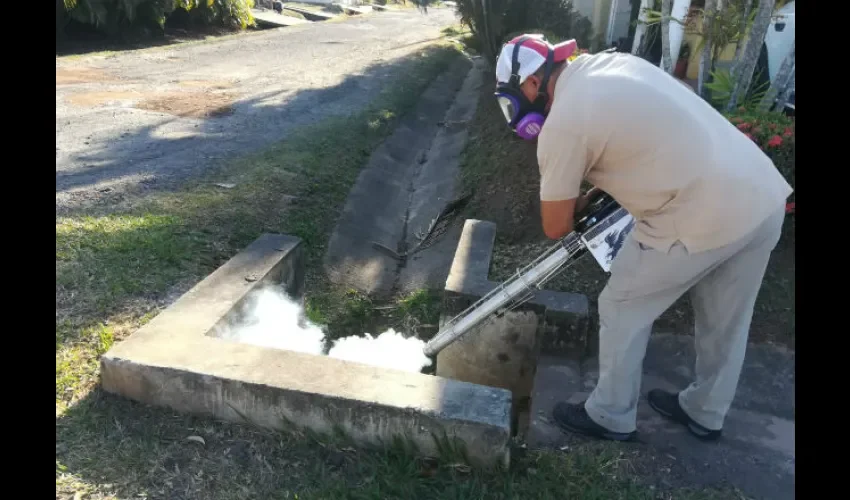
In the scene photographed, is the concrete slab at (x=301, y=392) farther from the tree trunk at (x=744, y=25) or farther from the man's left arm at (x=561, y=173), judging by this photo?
the tree trunk at (x=744, y=25)

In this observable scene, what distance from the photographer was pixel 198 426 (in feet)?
9.34

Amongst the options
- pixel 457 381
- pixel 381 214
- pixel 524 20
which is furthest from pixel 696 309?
pixel 524 20

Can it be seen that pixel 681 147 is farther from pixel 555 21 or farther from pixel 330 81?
pixel 330 81

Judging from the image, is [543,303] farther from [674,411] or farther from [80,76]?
[80,76]

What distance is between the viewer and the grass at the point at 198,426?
8.42ft

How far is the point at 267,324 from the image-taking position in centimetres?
402

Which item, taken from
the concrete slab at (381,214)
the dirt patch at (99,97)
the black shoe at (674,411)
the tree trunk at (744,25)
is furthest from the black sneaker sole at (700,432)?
the dirt patch at (99,97)

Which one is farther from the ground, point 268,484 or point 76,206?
point 76,206

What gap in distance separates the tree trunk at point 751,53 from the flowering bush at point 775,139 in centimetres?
91

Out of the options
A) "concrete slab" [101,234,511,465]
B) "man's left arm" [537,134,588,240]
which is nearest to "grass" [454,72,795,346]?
"man's left arm" [537,134,588,240]

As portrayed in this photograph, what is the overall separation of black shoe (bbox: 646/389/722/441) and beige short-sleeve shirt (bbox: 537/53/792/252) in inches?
39.4

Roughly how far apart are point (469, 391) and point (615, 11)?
39.9 feet

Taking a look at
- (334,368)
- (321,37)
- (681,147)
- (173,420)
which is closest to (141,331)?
(173,420)

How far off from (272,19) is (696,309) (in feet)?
83.4
